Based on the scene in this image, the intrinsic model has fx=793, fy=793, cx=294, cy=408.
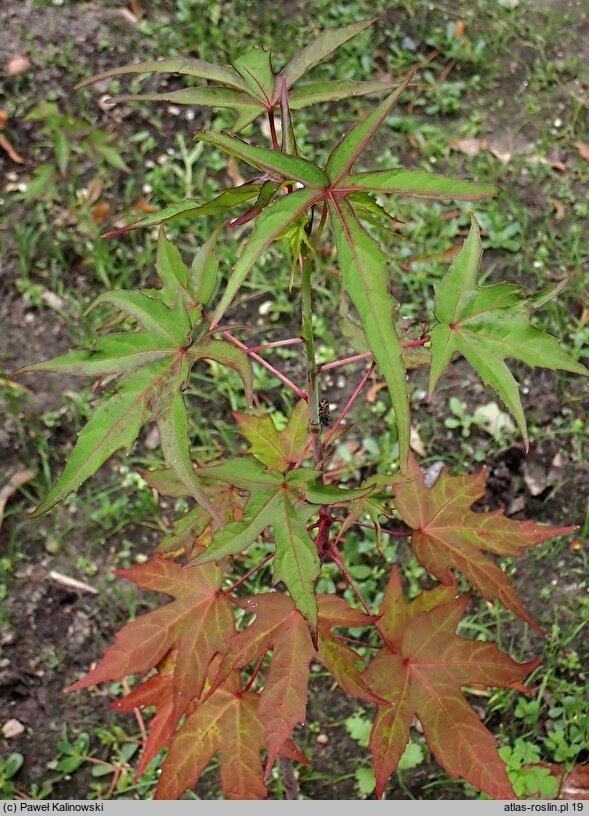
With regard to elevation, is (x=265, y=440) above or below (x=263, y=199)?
below

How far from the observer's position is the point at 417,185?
1.05m

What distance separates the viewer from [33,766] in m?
2.16

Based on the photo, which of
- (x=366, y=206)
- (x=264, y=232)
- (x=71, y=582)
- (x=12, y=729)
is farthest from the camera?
(x=71, y=582)

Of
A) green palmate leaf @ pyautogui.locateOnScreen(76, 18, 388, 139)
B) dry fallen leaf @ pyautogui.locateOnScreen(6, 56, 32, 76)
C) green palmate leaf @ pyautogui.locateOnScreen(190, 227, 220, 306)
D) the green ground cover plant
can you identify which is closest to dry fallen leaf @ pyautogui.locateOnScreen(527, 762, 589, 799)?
the green ground cover plant

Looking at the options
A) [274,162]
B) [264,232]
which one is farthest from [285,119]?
[264,232]

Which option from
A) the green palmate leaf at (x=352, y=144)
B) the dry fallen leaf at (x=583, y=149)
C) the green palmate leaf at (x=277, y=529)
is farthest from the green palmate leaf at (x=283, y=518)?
the dry fallen leaf at (x=583, y=149)

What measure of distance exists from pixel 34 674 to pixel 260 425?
1.29 metres

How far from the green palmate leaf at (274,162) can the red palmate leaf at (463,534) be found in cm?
69

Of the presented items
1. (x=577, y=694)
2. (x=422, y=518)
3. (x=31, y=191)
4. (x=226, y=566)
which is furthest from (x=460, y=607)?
(x=31, y=191)

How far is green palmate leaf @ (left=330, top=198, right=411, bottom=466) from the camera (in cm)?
100

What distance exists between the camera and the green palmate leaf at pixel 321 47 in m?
1.20

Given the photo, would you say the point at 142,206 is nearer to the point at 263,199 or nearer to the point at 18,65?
the point at 18,65

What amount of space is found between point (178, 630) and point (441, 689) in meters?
0.52

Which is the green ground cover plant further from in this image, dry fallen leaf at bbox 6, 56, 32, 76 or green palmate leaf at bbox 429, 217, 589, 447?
dry fallen leaf at bbox 6, 56, 32, 76
